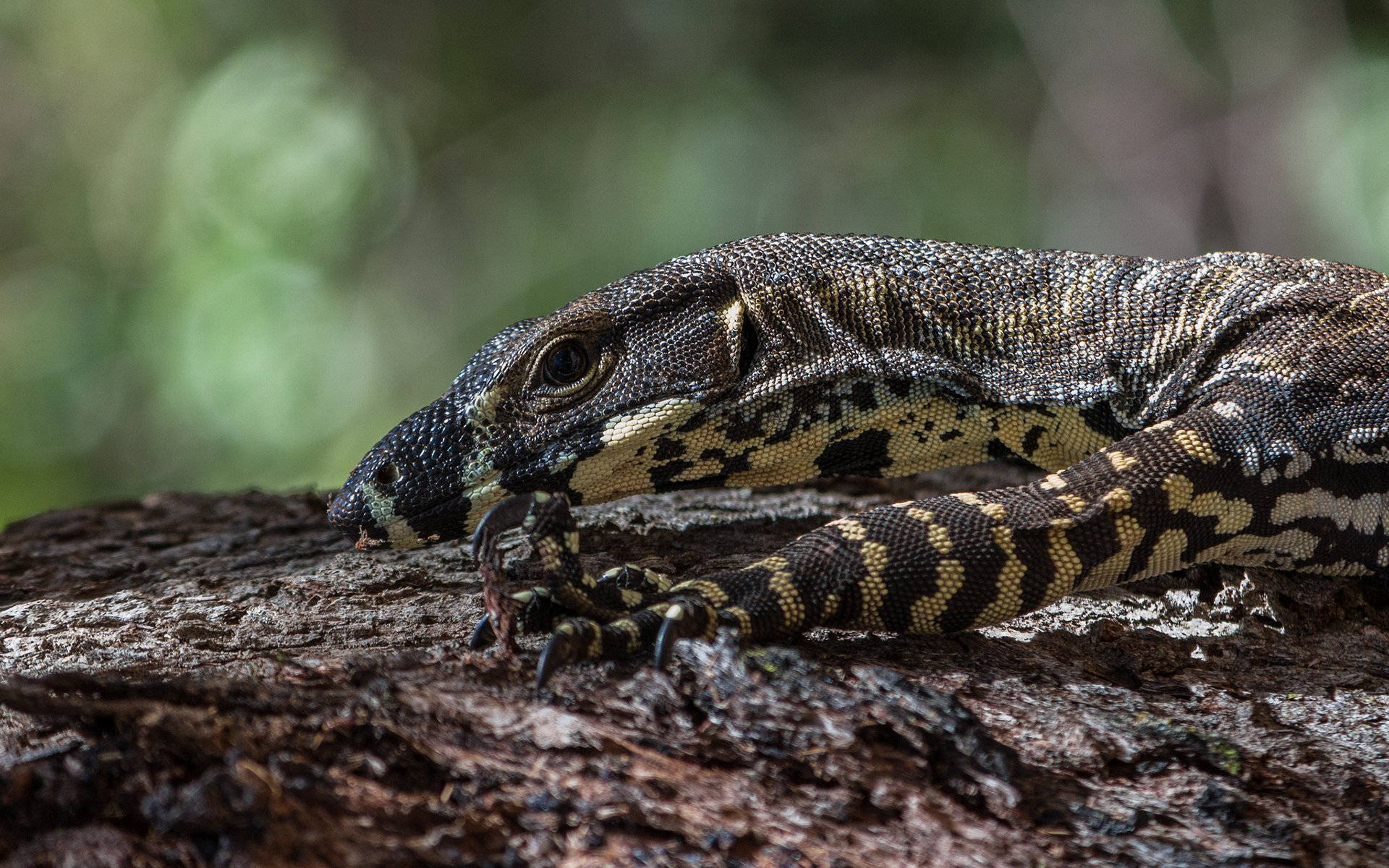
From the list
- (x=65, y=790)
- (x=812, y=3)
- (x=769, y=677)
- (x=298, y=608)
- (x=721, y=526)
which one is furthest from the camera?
(x=812, y=3)

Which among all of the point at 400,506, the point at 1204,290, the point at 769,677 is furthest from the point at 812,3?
the point at 769,677

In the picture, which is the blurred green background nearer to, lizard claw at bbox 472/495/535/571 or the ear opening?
the ear opening

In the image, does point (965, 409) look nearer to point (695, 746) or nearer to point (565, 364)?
point (565, 364)

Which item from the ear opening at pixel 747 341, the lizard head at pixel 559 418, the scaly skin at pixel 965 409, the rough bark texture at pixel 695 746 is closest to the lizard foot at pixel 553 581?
the rough bark texture at pixel 695 746

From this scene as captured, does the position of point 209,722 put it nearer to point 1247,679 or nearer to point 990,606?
point 990,606

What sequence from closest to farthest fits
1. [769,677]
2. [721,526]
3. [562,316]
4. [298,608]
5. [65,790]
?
1. [65,790]
2. [769,677]
3. [298,608]
4. [562,316]
5. [721,526]

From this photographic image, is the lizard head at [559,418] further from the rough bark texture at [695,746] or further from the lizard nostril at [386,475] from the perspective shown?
the rough bark texture at [695,746]

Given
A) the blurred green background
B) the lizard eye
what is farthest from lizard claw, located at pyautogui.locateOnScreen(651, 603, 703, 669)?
the blurred green background

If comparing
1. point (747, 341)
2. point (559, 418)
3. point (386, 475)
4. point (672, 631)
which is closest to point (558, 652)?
point (672, 631)
